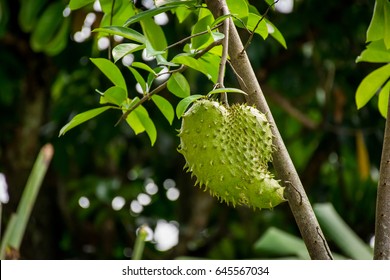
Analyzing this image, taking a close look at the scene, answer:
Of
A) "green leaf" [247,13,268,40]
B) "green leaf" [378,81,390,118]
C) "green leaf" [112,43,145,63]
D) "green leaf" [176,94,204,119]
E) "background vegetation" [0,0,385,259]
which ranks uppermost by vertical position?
"green leaf" [247,13,268,40]

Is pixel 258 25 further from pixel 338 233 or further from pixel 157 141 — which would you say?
pixel 157 141

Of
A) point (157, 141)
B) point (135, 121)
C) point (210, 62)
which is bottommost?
point (157, 141)

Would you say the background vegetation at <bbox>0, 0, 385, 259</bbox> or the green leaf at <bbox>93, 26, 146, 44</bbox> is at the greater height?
the green leaf at <bbox>93, 26, 146, 44</bbox>

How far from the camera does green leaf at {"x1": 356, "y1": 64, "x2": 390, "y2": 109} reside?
89cm

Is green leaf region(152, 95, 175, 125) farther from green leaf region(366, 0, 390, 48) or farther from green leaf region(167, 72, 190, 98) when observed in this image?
green leaf region(366, 0, 390, 48)

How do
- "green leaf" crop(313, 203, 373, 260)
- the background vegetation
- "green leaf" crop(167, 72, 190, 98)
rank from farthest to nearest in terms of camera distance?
the background vegetation, "green leaf" crop(313, 203, 373, 260), "green leaf" crop(167, 72, 190, 98)

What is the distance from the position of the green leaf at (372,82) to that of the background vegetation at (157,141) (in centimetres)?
111

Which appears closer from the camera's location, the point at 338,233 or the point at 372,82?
the point at 372,82

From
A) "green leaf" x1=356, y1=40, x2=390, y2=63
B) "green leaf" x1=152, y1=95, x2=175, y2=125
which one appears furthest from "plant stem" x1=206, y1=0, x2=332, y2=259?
"green leaf" x1=356, y1=40, x2=390, y2=63

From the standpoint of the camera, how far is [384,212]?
672 millimetres

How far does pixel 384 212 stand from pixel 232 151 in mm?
153

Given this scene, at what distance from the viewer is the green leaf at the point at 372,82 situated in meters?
0.89

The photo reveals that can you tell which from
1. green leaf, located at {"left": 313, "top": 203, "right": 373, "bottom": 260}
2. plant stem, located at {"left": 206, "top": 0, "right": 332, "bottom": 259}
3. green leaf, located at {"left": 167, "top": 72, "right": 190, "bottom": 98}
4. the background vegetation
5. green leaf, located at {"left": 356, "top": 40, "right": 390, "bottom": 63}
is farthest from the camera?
the background vegetation

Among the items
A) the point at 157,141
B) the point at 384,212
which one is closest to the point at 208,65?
the point at 384,212
